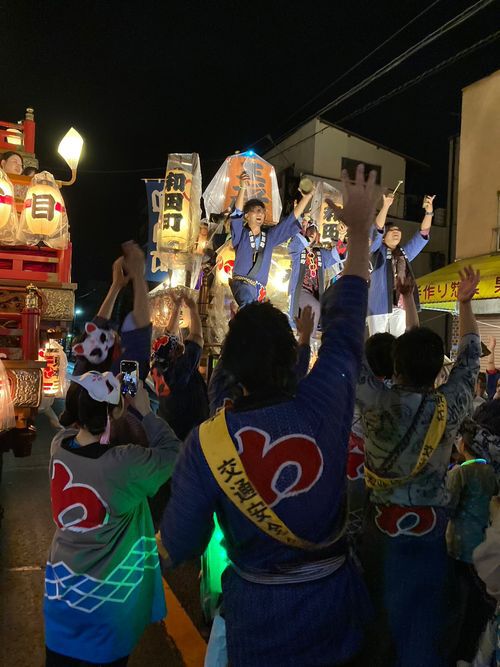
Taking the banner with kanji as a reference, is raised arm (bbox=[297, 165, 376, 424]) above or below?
below

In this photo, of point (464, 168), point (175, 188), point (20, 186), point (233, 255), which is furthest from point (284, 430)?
point (464, 168)

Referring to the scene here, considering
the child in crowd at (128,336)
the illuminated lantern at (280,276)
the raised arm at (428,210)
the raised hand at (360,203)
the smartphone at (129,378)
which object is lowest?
the smartphone at (129,378)

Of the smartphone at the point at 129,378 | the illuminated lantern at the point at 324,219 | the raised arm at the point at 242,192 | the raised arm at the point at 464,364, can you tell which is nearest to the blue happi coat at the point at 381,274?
the illuminated lantern at the point at 324,219

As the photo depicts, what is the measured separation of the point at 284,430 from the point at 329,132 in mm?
20641

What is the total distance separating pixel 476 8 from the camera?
7.30m

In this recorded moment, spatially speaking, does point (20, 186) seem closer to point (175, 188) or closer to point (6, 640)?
point (175, 188)

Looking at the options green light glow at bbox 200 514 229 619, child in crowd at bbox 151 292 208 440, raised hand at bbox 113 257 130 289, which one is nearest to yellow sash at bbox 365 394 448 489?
green light glow at bbox 200 514 229 619

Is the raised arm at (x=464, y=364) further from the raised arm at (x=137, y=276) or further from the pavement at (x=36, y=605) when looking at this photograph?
the pavement at (x=36, y=605)

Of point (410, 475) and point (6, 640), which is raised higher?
point (410, 475)

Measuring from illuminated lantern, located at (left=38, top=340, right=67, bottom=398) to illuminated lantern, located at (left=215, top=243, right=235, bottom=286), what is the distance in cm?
278

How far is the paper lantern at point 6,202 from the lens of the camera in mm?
5383

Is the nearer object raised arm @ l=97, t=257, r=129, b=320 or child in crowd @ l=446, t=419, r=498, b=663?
child in crowd @ l=446, t=419, r=498, b=663

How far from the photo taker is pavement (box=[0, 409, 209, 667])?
3465mm

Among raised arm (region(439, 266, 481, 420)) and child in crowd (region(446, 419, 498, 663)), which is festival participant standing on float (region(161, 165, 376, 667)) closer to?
raised arm (region(439, 266, 481, 420))
